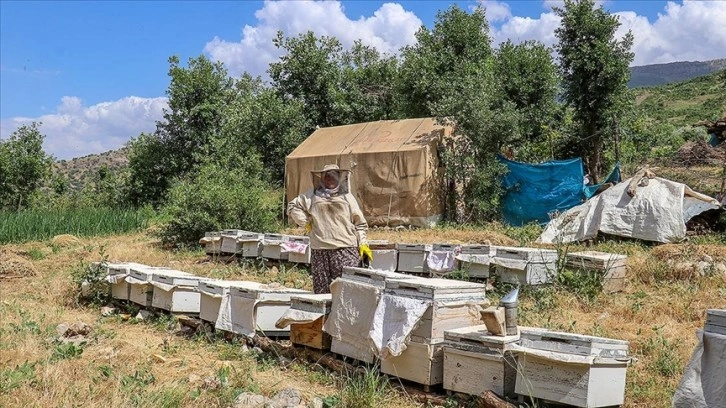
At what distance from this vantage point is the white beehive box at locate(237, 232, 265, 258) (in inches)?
468

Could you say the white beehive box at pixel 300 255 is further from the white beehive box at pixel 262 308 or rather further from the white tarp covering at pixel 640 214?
the white tarp covering at pixel 640 214

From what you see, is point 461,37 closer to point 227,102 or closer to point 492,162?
point 492,162

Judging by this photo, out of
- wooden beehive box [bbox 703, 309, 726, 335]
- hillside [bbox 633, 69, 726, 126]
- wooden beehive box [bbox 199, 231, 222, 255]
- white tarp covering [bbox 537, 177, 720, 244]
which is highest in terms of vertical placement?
hillside [bbox 633, 69, 726, 126]

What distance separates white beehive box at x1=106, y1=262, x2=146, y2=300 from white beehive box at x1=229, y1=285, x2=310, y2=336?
2969mm

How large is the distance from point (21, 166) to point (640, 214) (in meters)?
26.6

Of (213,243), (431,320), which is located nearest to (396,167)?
(213,243)

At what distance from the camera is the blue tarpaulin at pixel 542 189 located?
49.2ft

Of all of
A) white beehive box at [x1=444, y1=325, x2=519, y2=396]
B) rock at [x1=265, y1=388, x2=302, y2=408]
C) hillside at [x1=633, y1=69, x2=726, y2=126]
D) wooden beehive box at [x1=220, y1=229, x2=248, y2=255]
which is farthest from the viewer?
hillside at [x1=633, y1=69, x2=726, y2=126]

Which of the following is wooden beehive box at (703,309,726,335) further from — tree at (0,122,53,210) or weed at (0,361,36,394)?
tree at (0,122,53,210)

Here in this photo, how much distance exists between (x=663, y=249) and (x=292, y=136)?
14.1 meters

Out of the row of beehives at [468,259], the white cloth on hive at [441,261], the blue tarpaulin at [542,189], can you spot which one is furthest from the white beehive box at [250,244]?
the blue tarpaulin at [542,189]

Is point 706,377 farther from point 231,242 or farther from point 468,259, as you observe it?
point 231,242

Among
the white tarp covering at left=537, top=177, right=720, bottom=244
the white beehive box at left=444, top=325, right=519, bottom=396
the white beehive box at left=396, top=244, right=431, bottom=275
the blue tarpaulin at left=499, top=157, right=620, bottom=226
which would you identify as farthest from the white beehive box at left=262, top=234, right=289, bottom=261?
the white beehive box at left=444, top=325, right=519, bottom=396

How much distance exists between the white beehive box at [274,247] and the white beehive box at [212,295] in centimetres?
355
